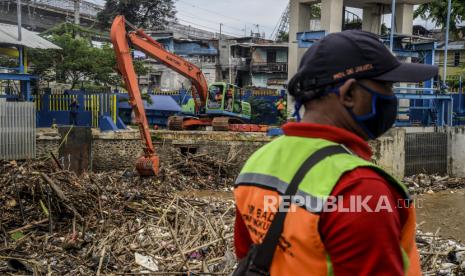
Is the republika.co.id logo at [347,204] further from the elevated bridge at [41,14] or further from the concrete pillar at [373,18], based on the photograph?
the elevated bridge at [41,14]

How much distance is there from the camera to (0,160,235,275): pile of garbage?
17.9 feet

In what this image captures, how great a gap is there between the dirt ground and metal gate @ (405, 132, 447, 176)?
153cm

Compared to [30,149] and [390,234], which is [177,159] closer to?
[30,149]

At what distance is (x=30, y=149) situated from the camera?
37.1 feet

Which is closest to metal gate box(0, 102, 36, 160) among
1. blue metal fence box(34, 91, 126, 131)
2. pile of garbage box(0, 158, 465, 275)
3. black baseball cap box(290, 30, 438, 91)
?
pile of garbage box(0, 158, 465, 275)

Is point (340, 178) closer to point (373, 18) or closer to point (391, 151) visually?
point (391, 151)

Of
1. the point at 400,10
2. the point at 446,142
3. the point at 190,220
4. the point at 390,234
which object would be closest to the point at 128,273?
the point at 190,220

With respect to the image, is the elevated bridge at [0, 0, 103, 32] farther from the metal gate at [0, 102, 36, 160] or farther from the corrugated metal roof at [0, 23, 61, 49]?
the metal gate at [0, 102, 36, 160]

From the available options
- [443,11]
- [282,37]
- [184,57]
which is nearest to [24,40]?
[443,11]

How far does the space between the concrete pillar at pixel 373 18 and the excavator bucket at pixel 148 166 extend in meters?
12.0

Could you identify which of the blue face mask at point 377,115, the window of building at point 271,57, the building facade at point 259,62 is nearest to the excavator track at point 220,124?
the blue face mask at point 377,115

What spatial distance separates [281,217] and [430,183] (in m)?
13.7

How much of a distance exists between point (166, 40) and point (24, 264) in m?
33.5

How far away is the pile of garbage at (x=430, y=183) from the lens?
13.3 meters
